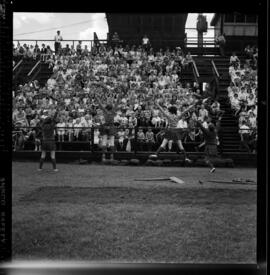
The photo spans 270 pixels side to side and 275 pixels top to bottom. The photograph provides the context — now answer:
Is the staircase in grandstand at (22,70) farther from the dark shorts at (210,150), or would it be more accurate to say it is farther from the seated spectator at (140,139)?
the dark shorts at (210,150)

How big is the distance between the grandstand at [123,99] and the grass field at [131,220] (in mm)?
3994

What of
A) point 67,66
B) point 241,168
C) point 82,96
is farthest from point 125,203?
point 67,66

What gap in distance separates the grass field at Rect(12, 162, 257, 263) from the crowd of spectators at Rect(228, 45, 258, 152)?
4.72 meters

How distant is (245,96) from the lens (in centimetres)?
1659

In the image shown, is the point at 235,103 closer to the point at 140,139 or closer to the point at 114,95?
the point at 140,139

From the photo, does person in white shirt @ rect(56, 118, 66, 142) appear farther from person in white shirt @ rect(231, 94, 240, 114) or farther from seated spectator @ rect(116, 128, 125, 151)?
person in white shirt @ rect(231, 94, 240, 114)

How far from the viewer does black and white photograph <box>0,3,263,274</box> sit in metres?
5.13

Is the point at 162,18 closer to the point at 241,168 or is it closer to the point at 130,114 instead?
the point at 130,114

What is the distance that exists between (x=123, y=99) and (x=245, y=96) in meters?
4.52

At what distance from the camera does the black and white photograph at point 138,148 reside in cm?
513
